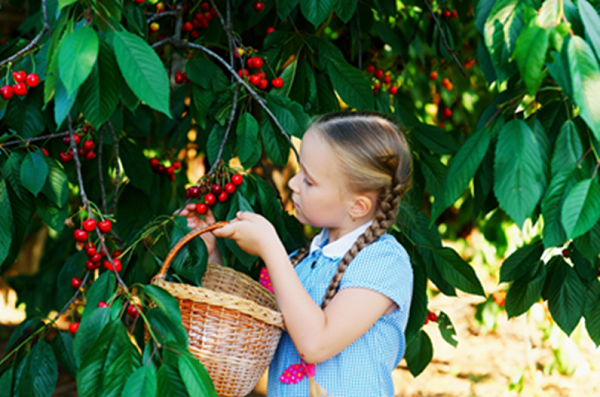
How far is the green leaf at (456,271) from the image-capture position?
4.58ft

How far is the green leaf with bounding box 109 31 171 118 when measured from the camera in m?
0.84

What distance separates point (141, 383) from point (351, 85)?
1028mm

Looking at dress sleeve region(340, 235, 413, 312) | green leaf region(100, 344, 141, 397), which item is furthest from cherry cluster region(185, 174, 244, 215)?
green leaf region(100, 344, 141, 397)

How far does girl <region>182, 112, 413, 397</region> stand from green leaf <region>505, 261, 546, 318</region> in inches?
13.7

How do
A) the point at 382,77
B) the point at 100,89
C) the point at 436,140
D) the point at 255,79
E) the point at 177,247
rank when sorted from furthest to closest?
the point at 382,77 < the point at 436,140 < the point at 255,79 < the point at 177,247 < the point at 100,89

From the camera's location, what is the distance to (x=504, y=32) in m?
0.92

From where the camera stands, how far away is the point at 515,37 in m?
0.92

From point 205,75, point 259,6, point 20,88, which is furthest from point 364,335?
point 259,6

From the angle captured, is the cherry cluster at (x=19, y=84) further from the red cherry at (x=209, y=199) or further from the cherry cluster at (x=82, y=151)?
the red cherry at (x=209, y=199)

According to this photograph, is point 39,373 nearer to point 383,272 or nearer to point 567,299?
point 383,272

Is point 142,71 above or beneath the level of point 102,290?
above

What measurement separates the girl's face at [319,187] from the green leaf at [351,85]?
32cm

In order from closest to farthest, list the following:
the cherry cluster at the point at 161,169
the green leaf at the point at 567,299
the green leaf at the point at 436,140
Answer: the green leaf at the point at 567,299, the green leaf at the point at 436,140, the cherry cluster at the point at 161,169

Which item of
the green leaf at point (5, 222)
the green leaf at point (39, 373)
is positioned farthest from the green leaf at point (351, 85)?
the green leaf at point (39, 373)
